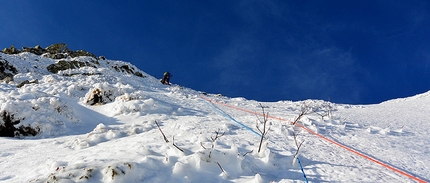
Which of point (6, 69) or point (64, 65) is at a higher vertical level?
point (64, 65)

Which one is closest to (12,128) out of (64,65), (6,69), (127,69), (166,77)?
(6,69)

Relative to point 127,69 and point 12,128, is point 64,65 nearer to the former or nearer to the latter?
point 127,69

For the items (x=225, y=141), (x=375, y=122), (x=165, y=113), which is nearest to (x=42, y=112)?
(x=165, y=113)

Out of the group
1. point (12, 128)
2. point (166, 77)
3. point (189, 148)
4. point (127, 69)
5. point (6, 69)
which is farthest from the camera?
point (127, 69)

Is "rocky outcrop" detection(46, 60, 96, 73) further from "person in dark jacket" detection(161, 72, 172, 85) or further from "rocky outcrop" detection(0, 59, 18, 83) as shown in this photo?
"person in dark jacket" detection(161, 72, 172, 85)

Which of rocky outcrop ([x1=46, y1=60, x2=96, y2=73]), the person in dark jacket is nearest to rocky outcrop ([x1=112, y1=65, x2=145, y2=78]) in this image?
rocky outcrop ([x1=46, y1=60, x2=96, y2=73])

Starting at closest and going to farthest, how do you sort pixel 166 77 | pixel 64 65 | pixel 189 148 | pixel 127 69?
1. pixel 189 148
2. pixel 64 65
3. pixel 166 77
4. pixel 127 69

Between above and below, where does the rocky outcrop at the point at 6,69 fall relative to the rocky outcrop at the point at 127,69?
below

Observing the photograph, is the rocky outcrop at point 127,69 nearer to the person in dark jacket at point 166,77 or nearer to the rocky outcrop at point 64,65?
the rocky outcrop at point 64,65

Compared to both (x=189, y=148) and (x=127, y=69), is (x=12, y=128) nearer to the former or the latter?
(x=189, y=148)

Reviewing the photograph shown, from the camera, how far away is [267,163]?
406 centimetres

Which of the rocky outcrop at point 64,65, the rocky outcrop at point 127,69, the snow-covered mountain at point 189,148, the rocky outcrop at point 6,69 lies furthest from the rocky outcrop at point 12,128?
the rocky outcrop at point 127,69

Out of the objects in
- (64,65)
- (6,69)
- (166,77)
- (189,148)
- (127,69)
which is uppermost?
(127,69)

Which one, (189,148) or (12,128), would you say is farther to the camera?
(12,128)
